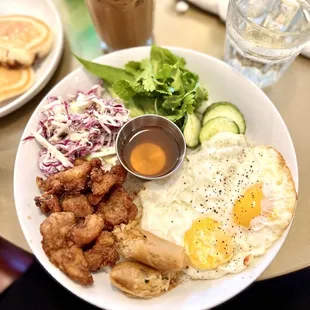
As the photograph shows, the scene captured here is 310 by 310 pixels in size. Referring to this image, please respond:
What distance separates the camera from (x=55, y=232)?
2.19 metres

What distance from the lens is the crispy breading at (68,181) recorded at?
7.72ft

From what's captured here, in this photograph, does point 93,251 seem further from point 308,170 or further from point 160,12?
point 160,12

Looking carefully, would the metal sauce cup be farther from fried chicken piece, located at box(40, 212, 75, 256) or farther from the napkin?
the napkin

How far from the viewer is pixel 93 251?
223cm

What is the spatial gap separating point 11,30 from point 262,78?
1.93 meters

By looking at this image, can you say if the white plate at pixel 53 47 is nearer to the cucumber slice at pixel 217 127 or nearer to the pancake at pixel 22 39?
the pancake at pixel 22 39

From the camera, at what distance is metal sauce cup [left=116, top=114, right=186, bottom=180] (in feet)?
8.21

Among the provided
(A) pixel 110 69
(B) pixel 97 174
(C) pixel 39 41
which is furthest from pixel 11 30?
(B) pixel 97 174

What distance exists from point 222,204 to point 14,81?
65.8 inches

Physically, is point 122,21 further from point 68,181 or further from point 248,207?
point 248,207

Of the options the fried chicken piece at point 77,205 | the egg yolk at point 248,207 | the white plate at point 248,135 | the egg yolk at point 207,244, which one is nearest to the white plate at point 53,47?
the white plate at point 248,135

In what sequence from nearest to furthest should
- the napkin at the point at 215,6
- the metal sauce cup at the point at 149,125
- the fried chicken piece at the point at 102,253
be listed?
the fried chicken piece at the point at 102,253
the metal sauce cup at the point at 149,125
the napkin at the point at 215,6

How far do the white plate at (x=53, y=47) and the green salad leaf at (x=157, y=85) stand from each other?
34cm

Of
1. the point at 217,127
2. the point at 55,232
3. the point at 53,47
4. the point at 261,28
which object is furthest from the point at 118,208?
the point at 261,28
